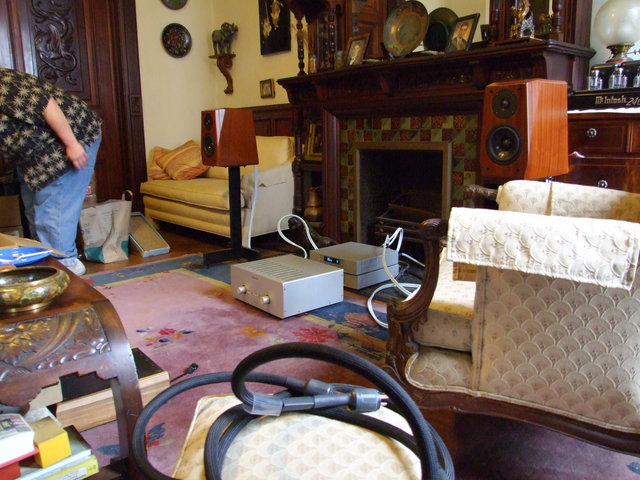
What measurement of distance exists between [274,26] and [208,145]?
1.65m

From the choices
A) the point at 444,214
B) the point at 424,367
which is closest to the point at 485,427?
the point at 424,367

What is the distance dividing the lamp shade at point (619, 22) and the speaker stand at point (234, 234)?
1992 millimetres

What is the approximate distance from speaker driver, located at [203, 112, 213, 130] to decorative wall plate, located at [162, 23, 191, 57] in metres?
2.05

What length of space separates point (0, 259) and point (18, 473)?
31.0 inches

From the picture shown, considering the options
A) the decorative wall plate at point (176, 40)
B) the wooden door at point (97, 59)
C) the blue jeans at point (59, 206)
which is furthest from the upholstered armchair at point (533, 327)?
the decorative wall plate at point (176, 40)

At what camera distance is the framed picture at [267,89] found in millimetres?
4500

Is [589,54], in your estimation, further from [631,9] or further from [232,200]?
[232,200]

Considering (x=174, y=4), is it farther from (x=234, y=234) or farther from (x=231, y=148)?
(x=234, y=234)

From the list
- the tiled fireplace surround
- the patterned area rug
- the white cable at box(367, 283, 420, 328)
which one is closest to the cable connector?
the patterned area rug

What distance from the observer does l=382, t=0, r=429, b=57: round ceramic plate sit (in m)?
2.97

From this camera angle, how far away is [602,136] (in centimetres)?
218

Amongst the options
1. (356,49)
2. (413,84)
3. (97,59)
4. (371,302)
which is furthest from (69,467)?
(97,59)

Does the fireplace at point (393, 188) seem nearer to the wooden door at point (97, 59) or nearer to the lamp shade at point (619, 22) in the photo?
the lamp shade at point (619, 22)

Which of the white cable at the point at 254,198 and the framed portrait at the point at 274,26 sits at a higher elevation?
the framed portrait at the point at 274,26
